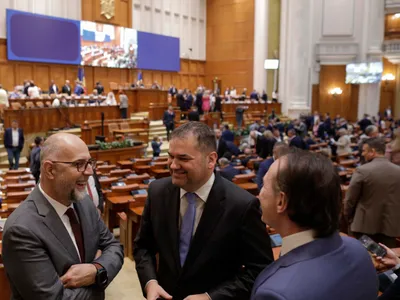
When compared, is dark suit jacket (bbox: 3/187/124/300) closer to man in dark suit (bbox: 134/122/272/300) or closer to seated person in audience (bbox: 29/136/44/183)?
man in dark suit (bbox: 134/122/272/300)

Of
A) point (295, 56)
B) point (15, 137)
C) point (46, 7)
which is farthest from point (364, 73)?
point (15, 137)

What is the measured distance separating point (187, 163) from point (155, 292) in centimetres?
63

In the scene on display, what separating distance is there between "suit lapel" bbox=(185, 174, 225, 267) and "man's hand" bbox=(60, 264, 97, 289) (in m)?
0.44

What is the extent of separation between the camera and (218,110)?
18.4m

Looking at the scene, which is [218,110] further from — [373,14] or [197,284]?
[197,284]

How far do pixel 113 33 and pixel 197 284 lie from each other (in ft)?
64.2

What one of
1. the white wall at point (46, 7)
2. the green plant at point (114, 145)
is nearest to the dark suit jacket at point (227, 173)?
the green plant at point (114, 145)

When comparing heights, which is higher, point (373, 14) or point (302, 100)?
point (373, 14)

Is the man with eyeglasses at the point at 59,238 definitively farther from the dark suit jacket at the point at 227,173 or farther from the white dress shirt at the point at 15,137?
the white dress shirt at the point at 15,137

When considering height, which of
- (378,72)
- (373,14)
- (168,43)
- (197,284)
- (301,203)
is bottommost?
(197,284)

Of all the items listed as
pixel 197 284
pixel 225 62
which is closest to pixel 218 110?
pixel 225 62

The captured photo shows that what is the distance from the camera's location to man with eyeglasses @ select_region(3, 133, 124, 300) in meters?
1.80

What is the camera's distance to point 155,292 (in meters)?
2.02

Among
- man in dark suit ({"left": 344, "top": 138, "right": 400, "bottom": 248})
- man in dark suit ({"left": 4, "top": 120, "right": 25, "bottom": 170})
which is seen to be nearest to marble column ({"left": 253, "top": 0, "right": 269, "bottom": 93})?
man in dark suit ({"left": 4, "top": 120, "right": 25, "bottom": 170})
